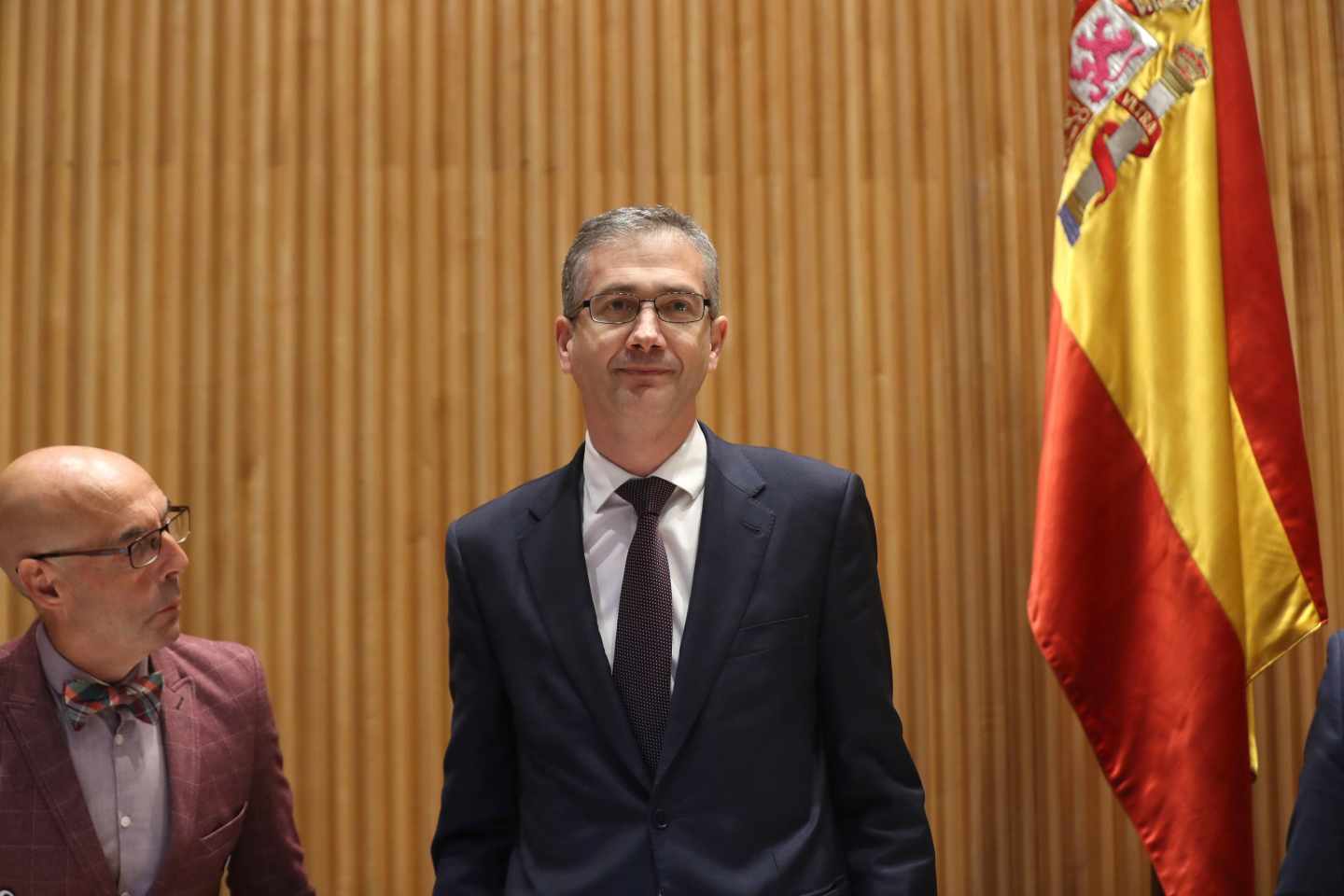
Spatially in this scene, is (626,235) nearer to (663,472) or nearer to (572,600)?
(663,472)

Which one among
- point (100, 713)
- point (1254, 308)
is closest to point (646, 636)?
point (100, 713)

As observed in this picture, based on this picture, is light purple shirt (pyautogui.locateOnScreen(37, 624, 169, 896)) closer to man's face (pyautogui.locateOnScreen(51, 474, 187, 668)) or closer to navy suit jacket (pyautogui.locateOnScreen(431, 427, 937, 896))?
man's face (pyautogui.locateOnScreen(51, 474, 187, 668))

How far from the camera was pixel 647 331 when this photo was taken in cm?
163

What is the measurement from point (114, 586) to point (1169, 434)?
1.94m

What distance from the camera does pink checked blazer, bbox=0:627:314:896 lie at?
1.64 metres

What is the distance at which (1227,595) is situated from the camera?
238 centimetres

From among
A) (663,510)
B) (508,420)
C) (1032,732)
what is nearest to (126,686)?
(663,510)

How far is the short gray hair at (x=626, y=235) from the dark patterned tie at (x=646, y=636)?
299mm

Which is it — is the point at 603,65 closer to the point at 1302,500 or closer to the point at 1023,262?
the point at 1023,262

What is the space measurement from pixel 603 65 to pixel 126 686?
170cm

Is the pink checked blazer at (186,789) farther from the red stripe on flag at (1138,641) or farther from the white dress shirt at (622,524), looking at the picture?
the red stripe on flag at (1138,641)

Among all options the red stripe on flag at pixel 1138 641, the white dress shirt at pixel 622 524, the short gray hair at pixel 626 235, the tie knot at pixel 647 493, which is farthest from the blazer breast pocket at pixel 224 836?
the red stripe on flag at pixel 1138 641

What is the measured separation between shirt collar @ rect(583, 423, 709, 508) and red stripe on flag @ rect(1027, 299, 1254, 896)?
1.09 meters

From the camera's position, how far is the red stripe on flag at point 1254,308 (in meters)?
2.41
